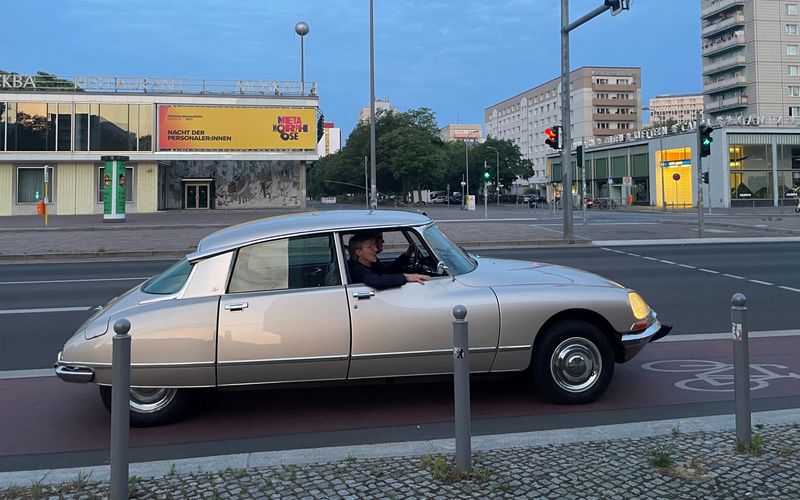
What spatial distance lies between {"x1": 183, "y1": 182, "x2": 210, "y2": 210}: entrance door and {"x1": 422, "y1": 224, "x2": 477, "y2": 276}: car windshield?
153 ft

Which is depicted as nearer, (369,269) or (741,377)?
(741,377)

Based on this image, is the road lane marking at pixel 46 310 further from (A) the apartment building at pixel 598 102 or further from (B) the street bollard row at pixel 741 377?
(A) the apartment building at pixel 598 102

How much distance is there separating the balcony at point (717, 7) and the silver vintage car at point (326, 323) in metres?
84.4

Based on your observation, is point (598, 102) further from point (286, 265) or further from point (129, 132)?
point (286, 265)

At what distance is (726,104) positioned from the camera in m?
Answer: 79.8

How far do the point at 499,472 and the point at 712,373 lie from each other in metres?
3.32

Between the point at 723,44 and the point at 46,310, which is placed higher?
the point at 723,44

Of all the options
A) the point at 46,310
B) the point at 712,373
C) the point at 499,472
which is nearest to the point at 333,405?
the point at 499,472

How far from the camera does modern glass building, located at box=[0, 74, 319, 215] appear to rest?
43.3m

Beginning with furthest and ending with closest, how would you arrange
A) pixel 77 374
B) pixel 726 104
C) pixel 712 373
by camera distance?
pixel 726 104, pixel 712 373, pixel 77 374

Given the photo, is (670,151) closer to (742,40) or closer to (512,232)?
(742,40)

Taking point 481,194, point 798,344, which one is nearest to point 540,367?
point 798,344

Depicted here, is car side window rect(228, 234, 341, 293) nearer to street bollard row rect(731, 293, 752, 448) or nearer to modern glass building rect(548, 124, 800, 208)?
street bollard row rect(731, 293, 752, 448)

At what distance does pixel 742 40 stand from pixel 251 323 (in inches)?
3388
